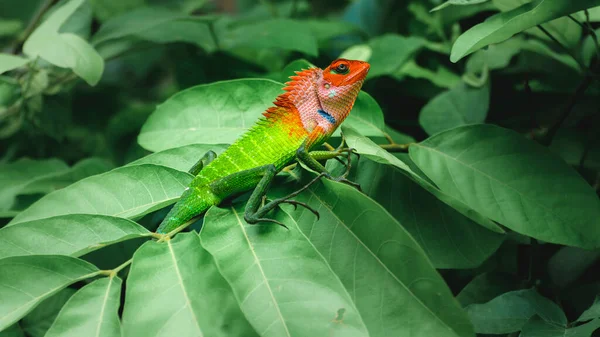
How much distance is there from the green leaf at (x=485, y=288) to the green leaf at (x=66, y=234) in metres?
1.06

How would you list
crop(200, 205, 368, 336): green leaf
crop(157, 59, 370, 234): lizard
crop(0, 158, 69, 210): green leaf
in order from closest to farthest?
crop(200, 205, 368, 336): green leaf
crop(157, 59, 370, 234): lizard
crop(0, 158, 69, 210): green leaf

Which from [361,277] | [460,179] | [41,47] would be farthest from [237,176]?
[41,47]

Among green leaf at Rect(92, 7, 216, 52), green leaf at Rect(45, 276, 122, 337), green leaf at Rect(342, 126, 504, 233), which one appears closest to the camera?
green leaf at Rect(45, 276, 122, 337)

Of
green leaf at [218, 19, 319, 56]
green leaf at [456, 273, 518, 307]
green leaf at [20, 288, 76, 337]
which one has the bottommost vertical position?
green leaf at [456, 273, 518, 307]

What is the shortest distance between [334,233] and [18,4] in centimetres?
541

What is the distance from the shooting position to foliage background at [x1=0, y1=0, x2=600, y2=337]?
1214 mm

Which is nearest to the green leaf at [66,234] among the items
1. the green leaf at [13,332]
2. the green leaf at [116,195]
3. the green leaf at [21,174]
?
the green leaf at [116,195]

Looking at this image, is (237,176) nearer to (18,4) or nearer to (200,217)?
(200,217)

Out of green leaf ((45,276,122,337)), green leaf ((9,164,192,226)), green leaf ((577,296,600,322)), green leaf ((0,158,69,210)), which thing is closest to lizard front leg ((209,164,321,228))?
green leaf ((9,164,192,226))

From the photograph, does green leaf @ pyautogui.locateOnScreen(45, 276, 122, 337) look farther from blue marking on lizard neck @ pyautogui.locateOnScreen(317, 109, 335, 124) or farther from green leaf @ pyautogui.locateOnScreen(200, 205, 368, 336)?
blue marking on lizard neck @ pyautogui.locateOnScreen(317, 109, 335, 124)

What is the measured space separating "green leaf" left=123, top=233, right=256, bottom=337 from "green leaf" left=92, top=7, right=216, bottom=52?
1532 millimetres

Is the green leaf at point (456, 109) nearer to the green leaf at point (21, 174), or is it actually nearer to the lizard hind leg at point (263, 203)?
the lizard hind leg at point (263, 203)

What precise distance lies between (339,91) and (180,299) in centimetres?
86

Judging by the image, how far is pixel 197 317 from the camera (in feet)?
3.92
